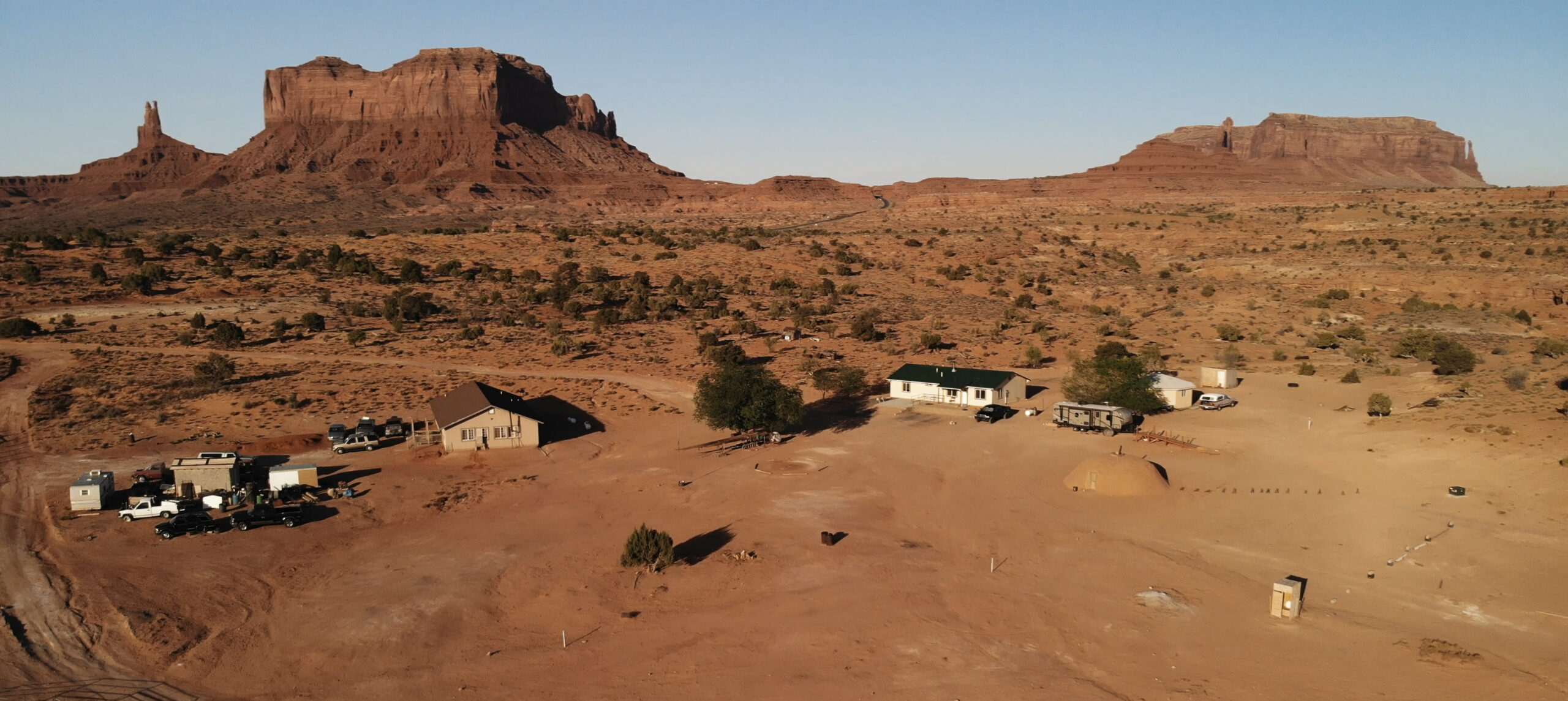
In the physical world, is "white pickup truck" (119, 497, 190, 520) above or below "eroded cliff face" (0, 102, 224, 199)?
below

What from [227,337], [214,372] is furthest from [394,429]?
[227,337]

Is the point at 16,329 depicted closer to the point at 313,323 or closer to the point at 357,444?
the point at 313,323

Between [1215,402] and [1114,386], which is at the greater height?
[1114,386]

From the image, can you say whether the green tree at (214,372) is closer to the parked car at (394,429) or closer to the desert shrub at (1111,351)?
the parked car at (394,429)

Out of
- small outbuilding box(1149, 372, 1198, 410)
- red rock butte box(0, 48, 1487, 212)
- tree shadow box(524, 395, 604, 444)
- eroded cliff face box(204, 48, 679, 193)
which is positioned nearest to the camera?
tree shadow box(524, 395, 604, 444)

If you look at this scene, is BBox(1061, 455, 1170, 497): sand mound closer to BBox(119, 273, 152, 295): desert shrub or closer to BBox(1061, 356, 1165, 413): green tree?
BBox(1061, 356, 1165, 413): green tree

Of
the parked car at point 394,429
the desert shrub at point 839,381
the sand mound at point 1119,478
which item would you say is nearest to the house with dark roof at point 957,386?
the desert shrub at point 839,381

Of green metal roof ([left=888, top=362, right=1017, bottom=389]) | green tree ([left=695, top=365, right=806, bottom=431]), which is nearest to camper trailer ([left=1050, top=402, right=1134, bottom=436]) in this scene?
green metal roof ([left=888, top=362, right=1017, bottom=389])
